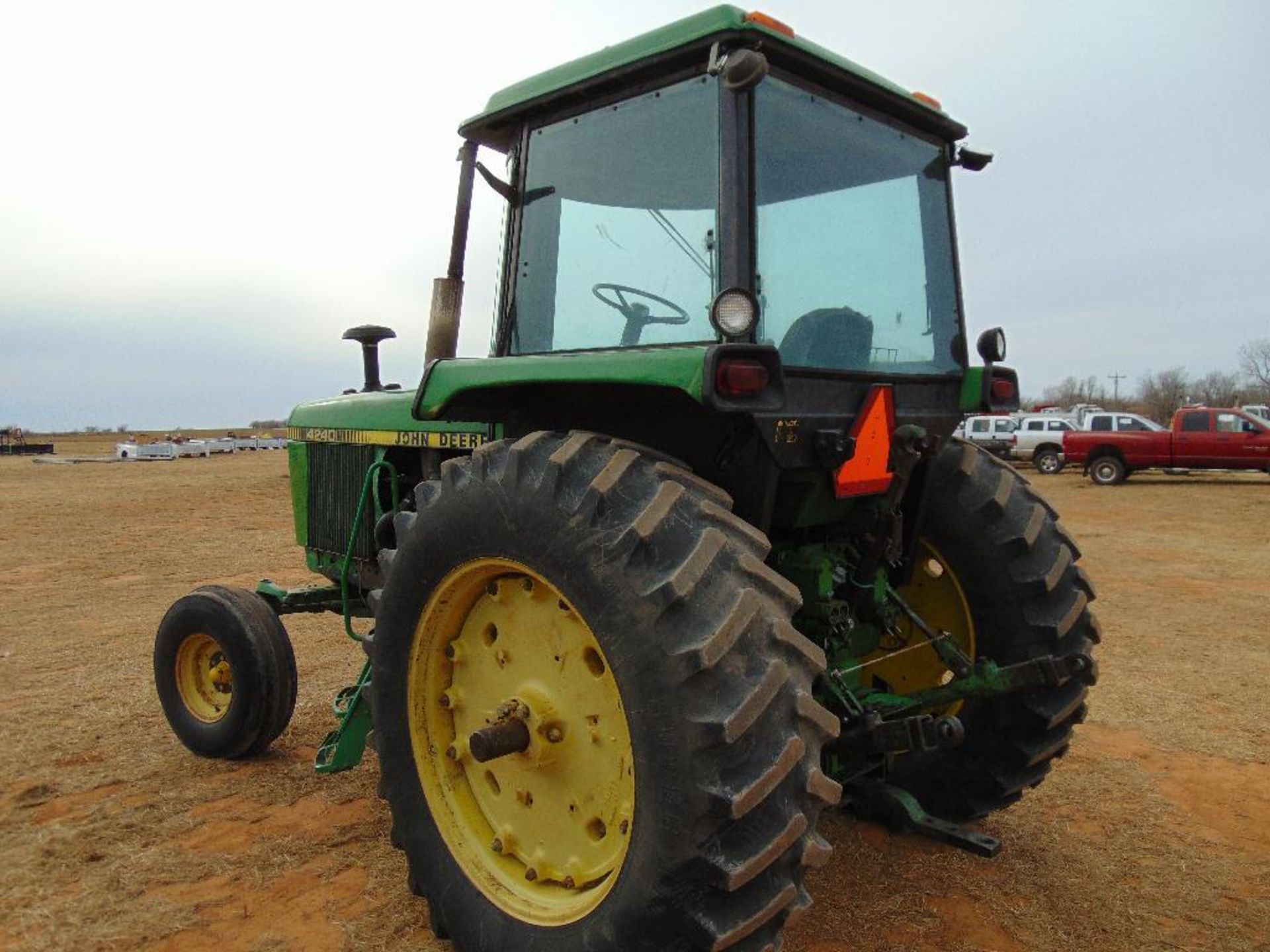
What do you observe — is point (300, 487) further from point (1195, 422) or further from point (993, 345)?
point (1195, 422)

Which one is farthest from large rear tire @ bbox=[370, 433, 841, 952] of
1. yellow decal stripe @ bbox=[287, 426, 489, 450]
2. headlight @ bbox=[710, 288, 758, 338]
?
yellow decal stripe @ bbox=[287, 426, 489, 450]

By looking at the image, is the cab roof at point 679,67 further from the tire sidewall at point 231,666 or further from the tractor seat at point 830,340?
the tire sidewall at point 231,666

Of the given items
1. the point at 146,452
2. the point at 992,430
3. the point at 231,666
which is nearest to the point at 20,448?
the point at 146,452

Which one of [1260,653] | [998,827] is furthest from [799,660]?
[1260,653]

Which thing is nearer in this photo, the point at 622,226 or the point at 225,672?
the point at 622,226

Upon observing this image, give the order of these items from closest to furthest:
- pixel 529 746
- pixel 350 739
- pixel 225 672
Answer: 1. pixel 529 746
2. pixel 350 739
3. pixel 225 672

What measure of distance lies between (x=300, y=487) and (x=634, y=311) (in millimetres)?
2939

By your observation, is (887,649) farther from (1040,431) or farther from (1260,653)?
(1040,431)

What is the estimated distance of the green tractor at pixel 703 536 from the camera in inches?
76.5

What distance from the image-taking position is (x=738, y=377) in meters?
2.11

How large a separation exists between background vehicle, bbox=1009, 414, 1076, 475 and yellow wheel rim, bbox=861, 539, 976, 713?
2291 cm

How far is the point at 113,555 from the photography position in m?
10.6

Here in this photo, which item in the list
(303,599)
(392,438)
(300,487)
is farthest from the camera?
(300,487)

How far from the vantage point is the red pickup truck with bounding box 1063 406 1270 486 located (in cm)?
1980
